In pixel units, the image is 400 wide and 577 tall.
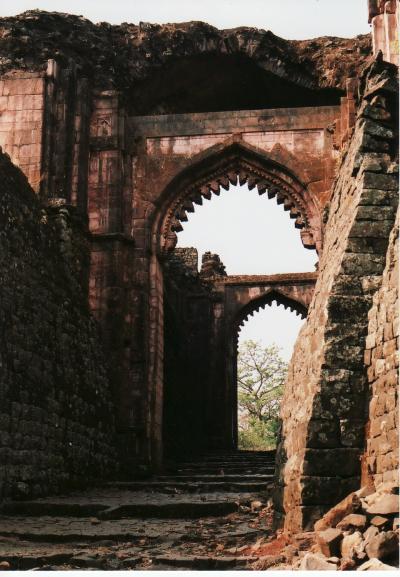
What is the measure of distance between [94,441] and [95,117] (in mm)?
6099

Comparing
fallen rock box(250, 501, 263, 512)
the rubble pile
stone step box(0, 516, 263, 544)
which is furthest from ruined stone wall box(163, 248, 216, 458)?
the rubble pile

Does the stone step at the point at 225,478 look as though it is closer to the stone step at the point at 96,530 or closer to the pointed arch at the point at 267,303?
the stone step at the point at 96,530

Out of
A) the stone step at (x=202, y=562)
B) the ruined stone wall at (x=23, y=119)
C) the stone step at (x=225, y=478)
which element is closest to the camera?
the stone step at (x=202, y=562)

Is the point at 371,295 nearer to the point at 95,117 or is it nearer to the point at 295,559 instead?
the point at 295,559

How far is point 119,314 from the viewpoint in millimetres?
12297

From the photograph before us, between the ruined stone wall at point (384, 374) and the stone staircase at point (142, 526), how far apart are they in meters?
1.01

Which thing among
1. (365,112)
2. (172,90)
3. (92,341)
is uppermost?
(172,90)

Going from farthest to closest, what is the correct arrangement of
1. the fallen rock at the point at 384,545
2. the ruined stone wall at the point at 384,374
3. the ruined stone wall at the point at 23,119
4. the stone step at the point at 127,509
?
the ruined stone wall at the point at 23,119, the stone step at the point at 127,509, the ruined stone wall at the point at 384,374, the fallen rock at the point at 384,545

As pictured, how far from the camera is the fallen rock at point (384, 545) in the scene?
11.8ft

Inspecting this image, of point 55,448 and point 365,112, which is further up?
point 365,112

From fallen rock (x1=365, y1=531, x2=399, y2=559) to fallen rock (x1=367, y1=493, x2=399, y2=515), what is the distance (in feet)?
0.56

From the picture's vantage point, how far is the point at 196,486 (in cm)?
909

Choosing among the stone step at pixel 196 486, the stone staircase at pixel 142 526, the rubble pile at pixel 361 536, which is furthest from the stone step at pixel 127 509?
the rubble pile at pixel 361 536

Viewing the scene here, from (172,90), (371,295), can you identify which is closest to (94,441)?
(371,295)
